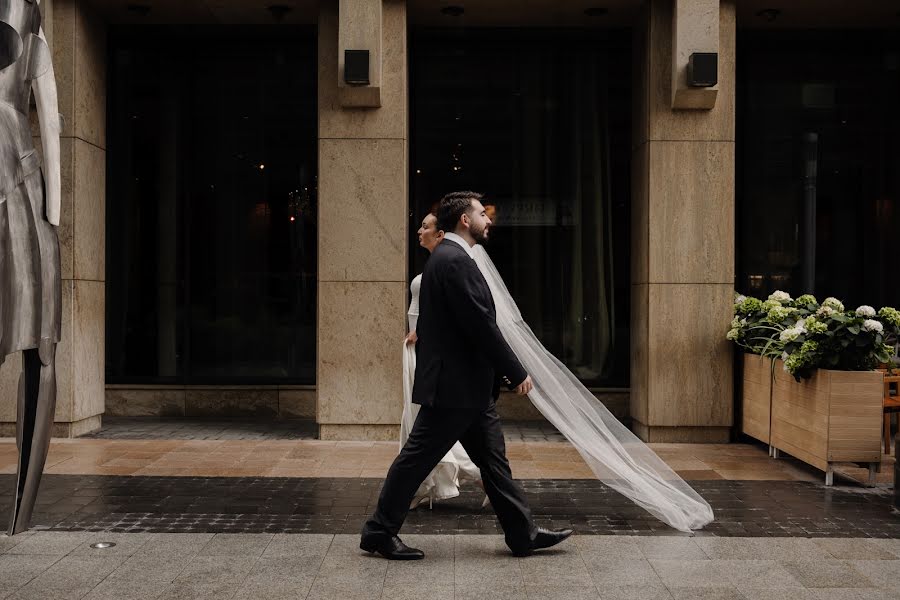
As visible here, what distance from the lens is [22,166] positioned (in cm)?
561

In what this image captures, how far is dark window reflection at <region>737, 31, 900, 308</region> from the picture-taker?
1150 centimetres

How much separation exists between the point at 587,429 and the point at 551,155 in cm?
584

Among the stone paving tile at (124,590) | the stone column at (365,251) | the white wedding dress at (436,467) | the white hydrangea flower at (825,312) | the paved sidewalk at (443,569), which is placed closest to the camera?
the stone paving tile at (124,590)

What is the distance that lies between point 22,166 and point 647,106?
6.72 m

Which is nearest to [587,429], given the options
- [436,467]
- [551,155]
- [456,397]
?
[436,467]

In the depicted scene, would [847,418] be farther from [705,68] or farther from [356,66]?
[356,66]

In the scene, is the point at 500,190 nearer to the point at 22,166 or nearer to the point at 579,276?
the point at 579,276

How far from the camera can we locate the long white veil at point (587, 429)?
21.1ft

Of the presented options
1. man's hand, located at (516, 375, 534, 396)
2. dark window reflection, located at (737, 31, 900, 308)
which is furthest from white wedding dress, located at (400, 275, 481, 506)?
dark window reflection, located at (737, 31, 900, 308)

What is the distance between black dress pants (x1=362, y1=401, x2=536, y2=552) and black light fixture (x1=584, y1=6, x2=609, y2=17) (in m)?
6.57

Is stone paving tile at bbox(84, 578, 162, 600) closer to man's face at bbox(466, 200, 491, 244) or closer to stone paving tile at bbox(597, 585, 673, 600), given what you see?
stone paving tile at bbox(597, 585, 673, 600)

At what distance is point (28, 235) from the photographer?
5.66 metres

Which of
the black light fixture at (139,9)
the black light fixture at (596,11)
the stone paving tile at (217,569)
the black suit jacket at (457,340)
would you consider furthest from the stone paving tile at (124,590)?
the black light fixture at (596,11)

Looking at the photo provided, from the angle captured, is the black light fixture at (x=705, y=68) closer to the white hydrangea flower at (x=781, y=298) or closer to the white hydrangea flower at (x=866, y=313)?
the white hydrangea flower at (x=781, y=298)
